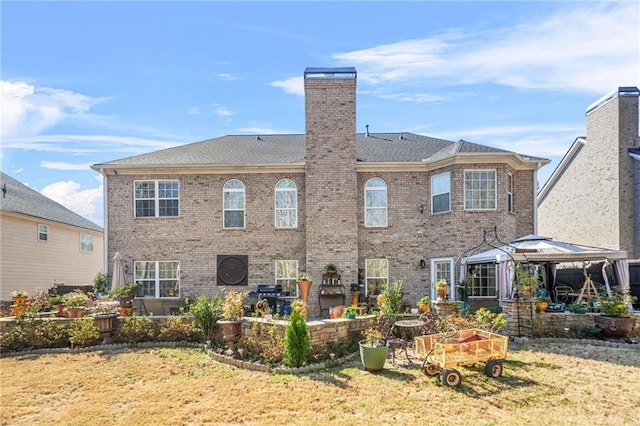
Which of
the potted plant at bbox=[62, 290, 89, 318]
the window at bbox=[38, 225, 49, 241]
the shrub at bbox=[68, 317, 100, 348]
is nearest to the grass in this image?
the shrub at bbox=[68, 317, 100, 348]

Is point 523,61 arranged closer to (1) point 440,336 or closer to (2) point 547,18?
(2) point 547,18

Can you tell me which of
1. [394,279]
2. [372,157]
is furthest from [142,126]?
[394,279]

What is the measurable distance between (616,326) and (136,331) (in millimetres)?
12095

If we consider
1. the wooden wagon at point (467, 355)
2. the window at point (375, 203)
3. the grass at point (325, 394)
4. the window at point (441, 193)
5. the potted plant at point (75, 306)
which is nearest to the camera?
the grass at point (325, 394)

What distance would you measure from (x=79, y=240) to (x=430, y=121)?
19.5 meters

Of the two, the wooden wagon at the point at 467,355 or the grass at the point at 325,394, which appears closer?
the grass at the point at 325,394

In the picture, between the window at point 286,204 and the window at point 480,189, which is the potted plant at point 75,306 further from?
the window at point 480,189

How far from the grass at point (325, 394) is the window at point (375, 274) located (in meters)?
6.73

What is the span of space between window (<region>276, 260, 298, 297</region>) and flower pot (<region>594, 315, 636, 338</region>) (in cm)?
957

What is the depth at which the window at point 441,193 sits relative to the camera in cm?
1518

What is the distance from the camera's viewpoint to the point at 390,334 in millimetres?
9477

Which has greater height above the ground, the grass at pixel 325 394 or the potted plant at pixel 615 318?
the potted plant at pixel 615 318

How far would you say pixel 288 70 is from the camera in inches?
661

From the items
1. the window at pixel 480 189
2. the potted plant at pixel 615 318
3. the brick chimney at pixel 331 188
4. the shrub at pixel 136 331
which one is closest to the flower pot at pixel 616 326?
the potted plant at pixel 615 318
